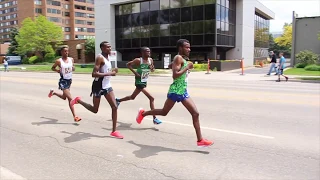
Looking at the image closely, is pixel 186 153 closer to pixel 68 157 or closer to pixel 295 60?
pixel 68 157

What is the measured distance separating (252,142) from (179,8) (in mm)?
31522

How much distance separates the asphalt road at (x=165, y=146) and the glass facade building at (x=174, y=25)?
84.7 feet

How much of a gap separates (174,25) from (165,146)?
31.8 meters

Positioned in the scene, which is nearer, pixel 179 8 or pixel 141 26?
pixel 179 8

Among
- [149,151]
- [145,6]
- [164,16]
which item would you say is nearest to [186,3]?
[164,16]

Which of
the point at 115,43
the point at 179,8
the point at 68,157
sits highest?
the point at 179,8

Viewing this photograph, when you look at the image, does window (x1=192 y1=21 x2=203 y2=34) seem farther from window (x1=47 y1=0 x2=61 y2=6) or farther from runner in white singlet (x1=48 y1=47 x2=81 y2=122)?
window (x1=47 y1=0 x2=61 y2=6)

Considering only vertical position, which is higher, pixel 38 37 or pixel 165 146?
pixel 38 37

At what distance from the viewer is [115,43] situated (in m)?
42.3

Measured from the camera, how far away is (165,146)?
5.25m

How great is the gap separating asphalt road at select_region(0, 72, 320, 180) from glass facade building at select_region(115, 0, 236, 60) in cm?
2583

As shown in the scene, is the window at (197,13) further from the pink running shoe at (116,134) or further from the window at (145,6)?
the pink running shoe at (116,134)

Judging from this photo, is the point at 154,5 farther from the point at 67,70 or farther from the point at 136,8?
the point at 67,70

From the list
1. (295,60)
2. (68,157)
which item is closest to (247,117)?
(68,157)
